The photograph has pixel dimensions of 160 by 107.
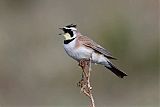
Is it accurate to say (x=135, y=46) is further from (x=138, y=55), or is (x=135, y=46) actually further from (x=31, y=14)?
(x=31, y=14)

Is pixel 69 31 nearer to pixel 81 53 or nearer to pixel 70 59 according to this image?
pixel 81 53

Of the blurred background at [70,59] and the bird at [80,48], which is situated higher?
the blurred background at [70,59]

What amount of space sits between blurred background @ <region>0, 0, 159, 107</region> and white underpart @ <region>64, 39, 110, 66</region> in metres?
3.84

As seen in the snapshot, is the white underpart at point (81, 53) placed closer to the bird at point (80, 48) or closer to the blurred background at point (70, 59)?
the bird at point (80, 48)

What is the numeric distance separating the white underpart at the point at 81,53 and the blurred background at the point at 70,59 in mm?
3841

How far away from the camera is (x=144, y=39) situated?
1306 centimetres

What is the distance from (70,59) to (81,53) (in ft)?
18.3

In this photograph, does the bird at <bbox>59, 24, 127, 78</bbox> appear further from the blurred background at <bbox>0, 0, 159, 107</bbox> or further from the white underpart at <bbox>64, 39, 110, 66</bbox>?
the blurred background at <bbox>0, 0, 159, 107</bbox>

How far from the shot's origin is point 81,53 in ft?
22.3

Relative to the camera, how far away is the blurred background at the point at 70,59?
1158cm

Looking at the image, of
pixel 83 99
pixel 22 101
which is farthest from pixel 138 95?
pixel 22 101

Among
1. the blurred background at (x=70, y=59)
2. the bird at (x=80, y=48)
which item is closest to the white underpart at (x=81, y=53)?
the bird at (x=80, y=48)

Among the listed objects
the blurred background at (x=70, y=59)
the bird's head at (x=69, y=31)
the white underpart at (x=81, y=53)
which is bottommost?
the white underpart at (x=81, y=53)

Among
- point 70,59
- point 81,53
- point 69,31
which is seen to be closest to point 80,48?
point 81,53
